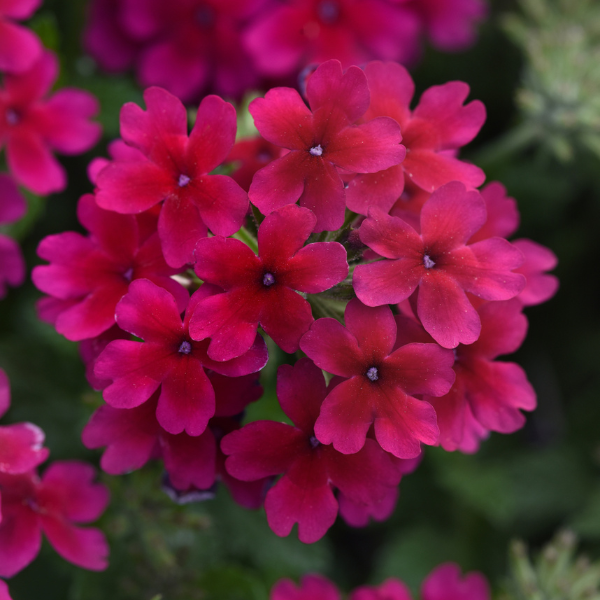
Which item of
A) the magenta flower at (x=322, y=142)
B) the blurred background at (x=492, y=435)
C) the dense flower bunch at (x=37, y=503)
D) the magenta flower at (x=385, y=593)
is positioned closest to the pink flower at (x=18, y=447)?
the dense flower bunch at (x=37, y=503)

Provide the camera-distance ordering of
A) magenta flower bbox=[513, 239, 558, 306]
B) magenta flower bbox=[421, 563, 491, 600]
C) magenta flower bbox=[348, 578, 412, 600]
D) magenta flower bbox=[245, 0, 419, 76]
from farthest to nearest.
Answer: magenta flower bbox=[245, 0, 419, 76] → magenta flower bbox=[421, 563, 491, 600] → magenta flower bbox=[348, 578, 412, 600] → magenta flower bbox=[513, 239, 558, 306]

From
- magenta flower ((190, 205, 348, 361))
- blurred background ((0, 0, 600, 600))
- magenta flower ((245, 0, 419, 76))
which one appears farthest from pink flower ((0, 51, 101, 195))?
magenta flower ((190, 205, 348, 361))

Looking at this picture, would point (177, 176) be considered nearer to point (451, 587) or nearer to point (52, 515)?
point (52, 515)

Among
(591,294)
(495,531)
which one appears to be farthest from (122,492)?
(591,294)

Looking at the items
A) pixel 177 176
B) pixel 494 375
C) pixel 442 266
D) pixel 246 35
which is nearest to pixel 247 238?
pixel 177 176

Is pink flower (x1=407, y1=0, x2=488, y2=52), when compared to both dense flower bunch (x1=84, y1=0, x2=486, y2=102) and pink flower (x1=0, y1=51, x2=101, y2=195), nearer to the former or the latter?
dense flower bunch (x1=84, y1=0, x2=486, y2=102)

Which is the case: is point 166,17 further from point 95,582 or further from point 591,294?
point 591,294
